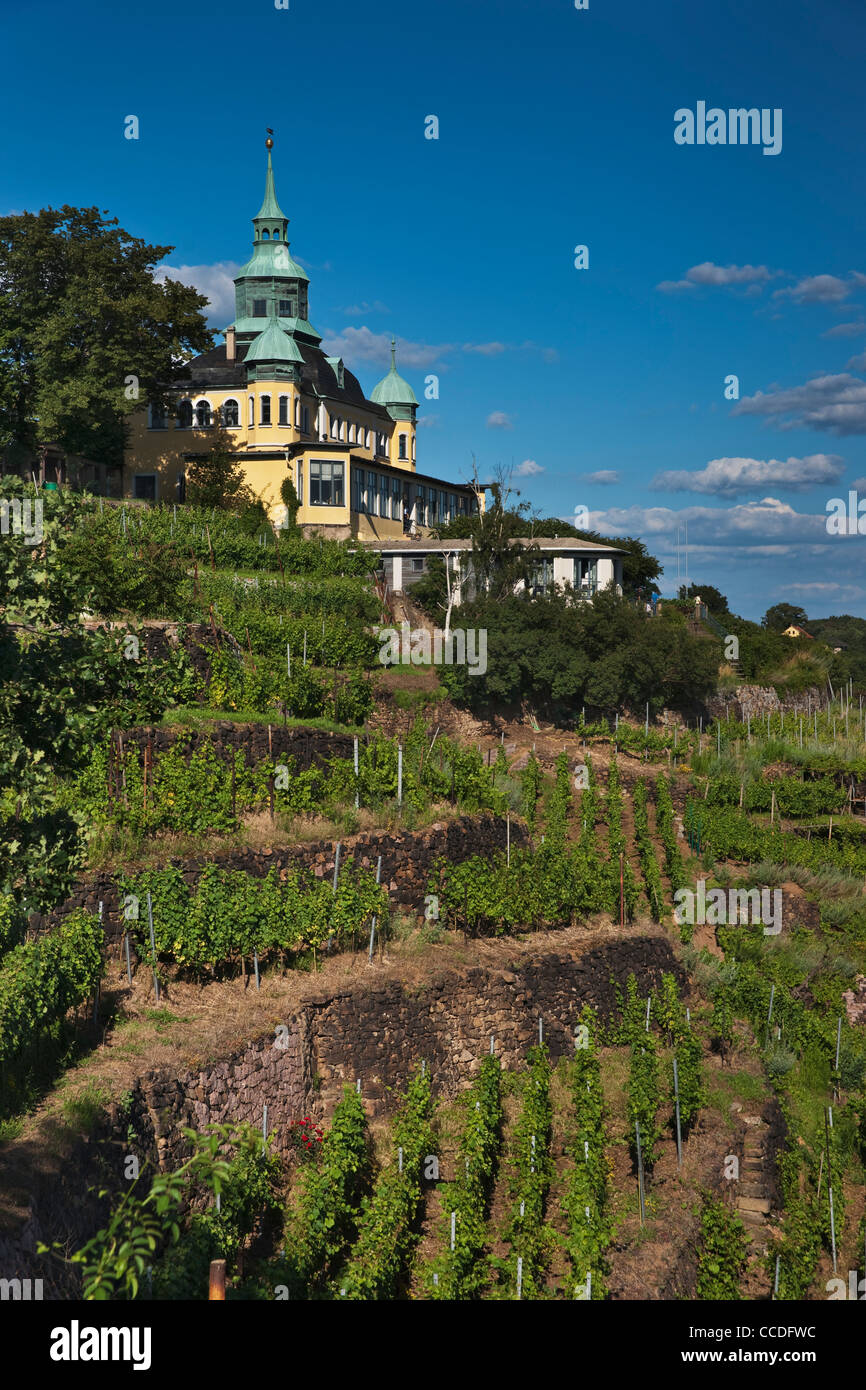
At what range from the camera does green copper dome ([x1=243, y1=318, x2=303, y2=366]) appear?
164ft

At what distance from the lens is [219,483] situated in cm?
4703

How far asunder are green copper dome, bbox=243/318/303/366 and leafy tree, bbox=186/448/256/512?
14.4 feet

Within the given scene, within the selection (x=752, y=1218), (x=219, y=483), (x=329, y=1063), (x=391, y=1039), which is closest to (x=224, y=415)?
(x=219, y=483)

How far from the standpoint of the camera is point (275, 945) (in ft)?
59.7

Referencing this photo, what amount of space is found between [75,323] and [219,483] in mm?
8172

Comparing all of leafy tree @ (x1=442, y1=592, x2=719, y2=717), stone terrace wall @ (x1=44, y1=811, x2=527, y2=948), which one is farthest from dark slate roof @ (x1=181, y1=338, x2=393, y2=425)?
stone terrace wall @ (x1=44, y1=811, x2=527, y2=948)

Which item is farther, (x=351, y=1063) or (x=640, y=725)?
(x=640, y=725)

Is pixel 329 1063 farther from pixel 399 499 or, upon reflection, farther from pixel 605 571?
pixel 399 499

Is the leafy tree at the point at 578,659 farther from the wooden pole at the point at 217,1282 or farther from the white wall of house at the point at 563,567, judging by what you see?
the wooden pole at the point at 217,1282

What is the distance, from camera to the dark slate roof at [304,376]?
5116 cm

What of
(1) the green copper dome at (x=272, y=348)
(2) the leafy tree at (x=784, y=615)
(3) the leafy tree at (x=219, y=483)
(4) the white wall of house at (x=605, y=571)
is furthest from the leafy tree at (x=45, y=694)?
(2) the leafy tree at (x=784, y=615)
